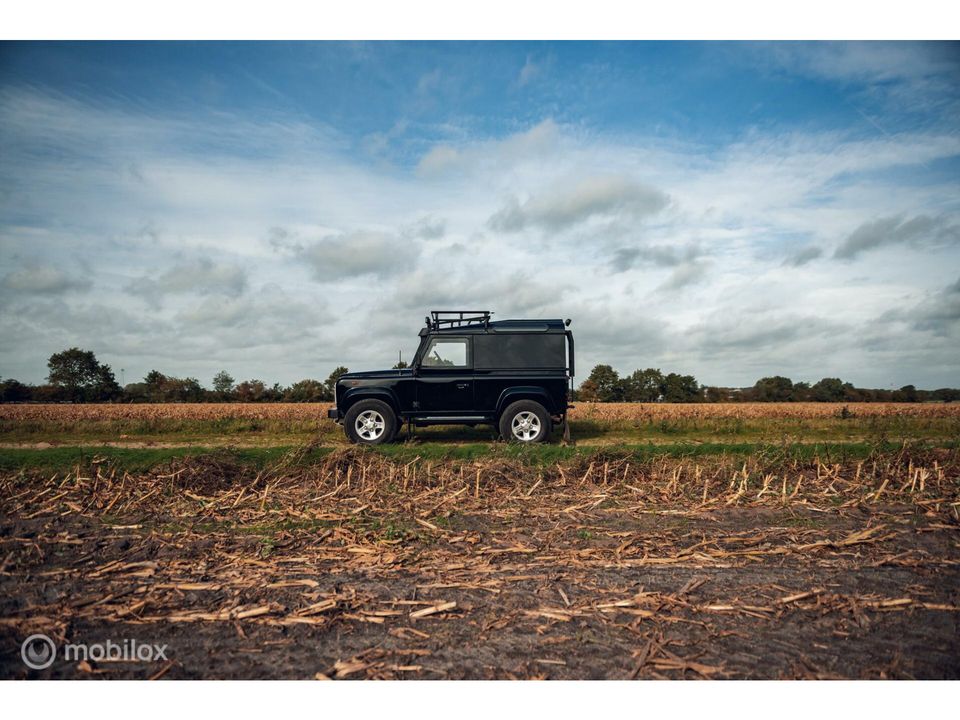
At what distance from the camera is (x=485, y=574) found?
5184 mm

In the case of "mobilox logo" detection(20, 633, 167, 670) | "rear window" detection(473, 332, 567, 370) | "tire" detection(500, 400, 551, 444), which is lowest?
"mobilox logo" detection(20, 633, 167, 670)

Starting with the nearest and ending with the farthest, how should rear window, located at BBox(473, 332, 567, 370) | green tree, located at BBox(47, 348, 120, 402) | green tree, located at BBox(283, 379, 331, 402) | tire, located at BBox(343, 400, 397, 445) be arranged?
tire, located at BBox(343, 400, 397, 445)
rear window, located at BBox(473, 332, 567, 370)
green tree, located at BBox(283, 379, 331, 402)
green tree, located at BBox(47, 348, 120, 402)

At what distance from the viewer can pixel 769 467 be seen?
9.55 meters

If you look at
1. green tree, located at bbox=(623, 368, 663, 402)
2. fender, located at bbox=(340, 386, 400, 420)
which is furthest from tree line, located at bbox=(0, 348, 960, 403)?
fender, located at bbox=(340, 386, 400, 420)

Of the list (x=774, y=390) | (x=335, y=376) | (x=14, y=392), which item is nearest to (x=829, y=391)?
(x=774, y=390)

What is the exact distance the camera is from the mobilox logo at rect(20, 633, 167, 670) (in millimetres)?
3680

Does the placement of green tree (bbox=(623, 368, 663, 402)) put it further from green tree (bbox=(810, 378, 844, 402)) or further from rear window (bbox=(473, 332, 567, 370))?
rear window (bbox=(473, 332, 567, 370))

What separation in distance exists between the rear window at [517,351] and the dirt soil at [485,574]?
4308 millimetres

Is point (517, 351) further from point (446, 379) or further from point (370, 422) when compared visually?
point (370, 422)

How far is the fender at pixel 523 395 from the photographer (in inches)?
509

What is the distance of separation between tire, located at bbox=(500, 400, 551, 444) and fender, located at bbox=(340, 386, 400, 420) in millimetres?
2569

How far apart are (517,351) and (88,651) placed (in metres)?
10.3

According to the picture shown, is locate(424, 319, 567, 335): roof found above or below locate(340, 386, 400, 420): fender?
above

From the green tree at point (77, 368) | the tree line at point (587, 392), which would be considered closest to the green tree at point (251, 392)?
the tree line at point (587, 392)
